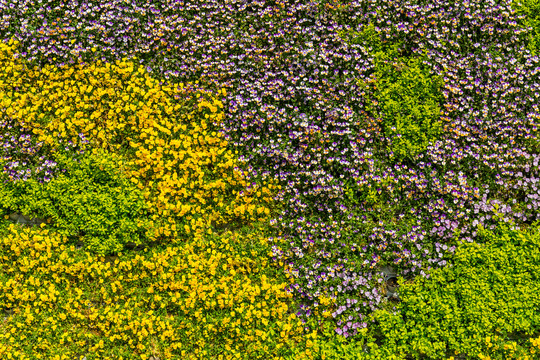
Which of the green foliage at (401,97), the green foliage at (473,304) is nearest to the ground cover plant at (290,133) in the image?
the green foliage at (401,97)

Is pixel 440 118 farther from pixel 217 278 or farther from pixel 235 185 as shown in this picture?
pixel 217 278

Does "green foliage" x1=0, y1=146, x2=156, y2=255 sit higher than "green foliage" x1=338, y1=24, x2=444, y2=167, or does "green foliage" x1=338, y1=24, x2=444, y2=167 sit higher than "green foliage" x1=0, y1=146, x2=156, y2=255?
"green foliage" x1=338, y1=24, x2=444, y2=167

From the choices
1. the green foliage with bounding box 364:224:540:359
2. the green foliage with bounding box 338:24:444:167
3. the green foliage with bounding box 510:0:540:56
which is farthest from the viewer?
the green foliage with bounding box 510:0:540:56

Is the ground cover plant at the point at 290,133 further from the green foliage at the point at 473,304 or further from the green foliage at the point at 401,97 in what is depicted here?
the green foliage at the point at 473,304

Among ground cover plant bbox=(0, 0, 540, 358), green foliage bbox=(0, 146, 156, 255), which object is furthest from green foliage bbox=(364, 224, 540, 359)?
green foliage bbox=(0, 146, 156, 255)

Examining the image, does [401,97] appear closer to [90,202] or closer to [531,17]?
[531,17]

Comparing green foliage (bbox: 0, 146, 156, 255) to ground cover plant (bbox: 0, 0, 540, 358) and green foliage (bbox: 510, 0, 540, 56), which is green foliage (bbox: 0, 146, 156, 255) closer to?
ground cover plant (bbox: 0, 0, 540, 358)

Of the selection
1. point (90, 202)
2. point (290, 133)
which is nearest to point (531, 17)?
point (290, 133)
